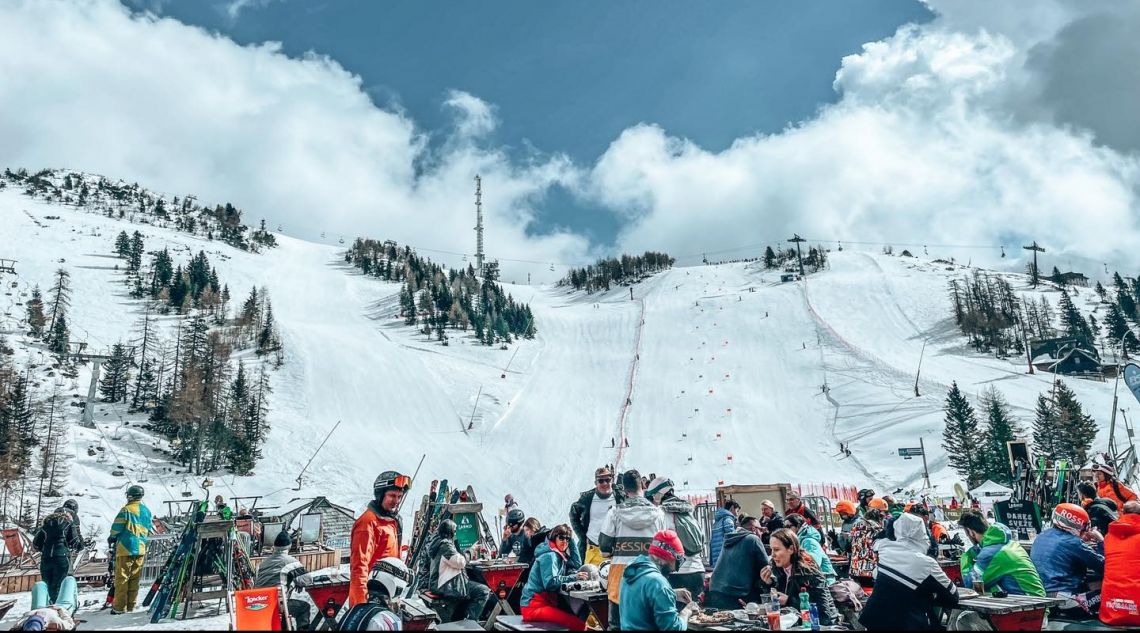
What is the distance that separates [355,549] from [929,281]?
313 feet

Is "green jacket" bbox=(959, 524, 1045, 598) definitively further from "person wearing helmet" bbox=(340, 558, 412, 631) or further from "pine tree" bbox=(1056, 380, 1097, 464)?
"pine tree" bbox=(1056, 380, 1097, 464)

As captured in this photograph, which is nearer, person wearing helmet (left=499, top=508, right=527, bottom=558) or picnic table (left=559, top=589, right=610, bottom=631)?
picnic table (left=559, top=589, right=610, bottom=631)

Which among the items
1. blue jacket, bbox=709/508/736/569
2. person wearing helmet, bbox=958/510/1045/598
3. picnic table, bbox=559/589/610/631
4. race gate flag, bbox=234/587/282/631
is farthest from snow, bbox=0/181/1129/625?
race gate flag, bbox=234/587/282/631

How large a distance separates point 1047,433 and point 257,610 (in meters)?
43.7

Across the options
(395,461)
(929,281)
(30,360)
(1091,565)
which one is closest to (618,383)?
(395,461)

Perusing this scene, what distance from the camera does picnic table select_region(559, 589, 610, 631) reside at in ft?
19.9

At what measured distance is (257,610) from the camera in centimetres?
395

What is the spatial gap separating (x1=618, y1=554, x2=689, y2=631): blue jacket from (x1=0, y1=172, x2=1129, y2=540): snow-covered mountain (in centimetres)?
2020

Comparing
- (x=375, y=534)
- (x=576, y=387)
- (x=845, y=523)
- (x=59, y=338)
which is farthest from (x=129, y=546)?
(x=59, y=338)

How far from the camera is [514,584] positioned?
777 centimetres

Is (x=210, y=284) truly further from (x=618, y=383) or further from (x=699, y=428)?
(x=699, y=428)

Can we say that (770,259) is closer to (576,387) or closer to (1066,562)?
(576,387)

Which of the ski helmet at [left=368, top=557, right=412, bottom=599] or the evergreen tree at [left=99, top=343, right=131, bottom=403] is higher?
the evergreen tree at [left=99, top=343, right=131, bottom=403]

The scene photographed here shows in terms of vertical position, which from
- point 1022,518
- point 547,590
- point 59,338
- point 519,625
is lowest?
point 1022,518
